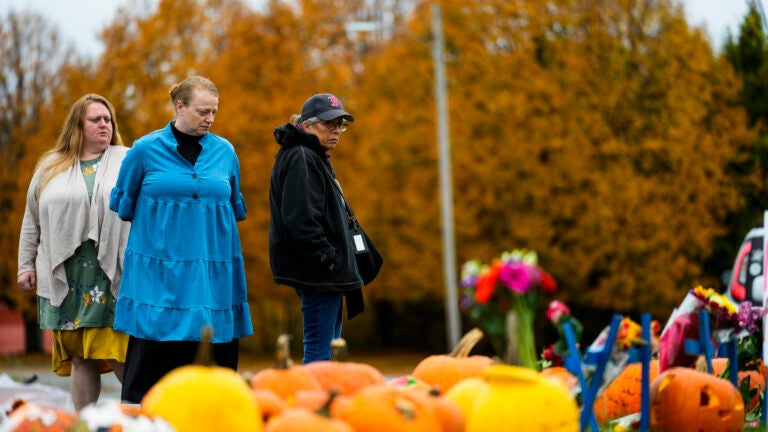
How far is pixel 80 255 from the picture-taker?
6.12 meters

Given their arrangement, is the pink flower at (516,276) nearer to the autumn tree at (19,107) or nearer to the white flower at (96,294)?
the white flower at (96,294)

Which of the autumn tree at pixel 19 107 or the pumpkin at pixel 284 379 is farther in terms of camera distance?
the autumn tree at pixel 19 107

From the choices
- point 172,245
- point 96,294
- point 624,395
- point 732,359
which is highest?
point 172,245

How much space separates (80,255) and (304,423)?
9.43 feet

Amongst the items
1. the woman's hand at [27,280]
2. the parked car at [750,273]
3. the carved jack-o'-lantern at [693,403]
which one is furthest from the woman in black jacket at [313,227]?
the parked car at [750,273]

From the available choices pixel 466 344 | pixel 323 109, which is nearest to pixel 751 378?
pixel 466 344

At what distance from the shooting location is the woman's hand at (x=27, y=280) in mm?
6172

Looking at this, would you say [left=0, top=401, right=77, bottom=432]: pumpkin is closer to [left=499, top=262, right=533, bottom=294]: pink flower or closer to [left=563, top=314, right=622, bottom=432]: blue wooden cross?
[left=499, top=262, right=533, bottom=294]: pink flower

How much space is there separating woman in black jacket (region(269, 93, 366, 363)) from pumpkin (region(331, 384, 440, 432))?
1901mm

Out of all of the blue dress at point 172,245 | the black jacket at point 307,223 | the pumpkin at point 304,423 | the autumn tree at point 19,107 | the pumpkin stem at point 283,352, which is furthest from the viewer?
the autumn tree at point 19,107

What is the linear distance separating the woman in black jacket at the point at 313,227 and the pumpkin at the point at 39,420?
178cm

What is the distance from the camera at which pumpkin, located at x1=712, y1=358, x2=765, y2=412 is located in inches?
251

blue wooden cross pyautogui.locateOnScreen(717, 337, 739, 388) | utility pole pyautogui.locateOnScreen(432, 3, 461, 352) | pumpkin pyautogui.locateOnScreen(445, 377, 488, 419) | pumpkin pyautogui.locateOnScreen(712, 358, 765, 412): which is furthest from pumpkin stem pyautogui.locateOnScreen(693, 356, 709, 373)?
utility pole pyautogui.locateOnScreen(432, 3, 461, 352)

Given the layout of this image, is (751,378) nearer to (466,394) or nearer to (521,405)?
(466,394)
